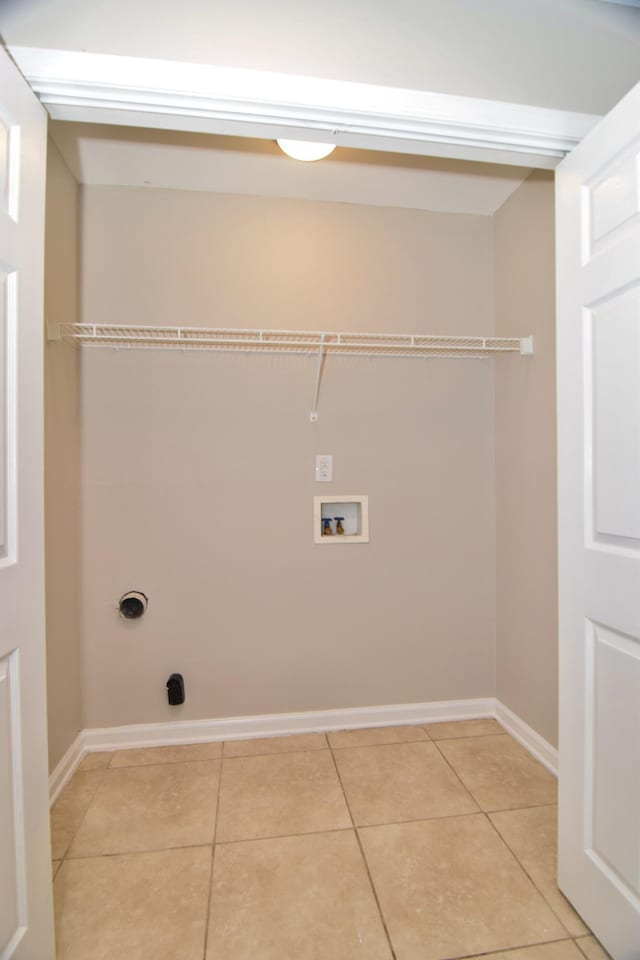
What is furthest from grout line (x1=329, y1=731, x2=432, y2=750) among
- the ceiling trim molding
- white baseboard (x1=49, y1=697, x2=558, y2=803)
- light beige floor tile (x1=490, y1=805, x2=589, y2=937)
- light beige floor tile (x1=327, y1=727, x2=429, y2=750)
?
the ceiling trim molding

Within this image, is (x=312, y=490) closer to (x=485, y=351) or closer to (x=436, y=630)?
(x=436, y=630)

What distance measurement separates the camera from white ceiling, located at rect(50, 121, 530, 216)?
5.77 feet

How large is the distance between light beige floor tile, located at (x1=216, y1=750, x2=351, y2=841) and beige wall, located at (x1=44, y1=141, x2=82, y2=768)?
26.9 inches

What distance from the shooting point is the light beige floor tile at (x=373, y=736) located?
2049mm

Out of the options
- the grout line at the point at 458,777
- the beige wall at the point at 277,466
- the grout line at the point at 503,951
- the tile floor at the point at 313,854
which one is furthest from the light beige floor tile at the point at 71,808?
the grout line at the point at 458,777

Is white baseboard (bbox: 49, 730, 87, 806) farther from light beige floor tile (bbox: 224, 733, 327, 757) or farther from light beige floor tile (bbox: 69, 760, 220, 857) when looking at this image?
light beige floor tile (bbox: 224, 733, 327, 757)

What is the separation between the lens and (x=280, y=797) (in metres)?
1.71

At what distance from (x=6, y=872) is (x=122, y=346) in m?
1.73

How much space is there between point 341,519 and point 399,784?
108cm

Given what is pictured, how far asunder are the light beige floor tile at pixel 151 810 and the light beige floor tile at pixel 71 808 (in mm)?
25

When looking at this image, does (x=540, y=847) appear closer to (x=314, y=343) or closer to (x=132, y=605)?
(x=132, y=605)

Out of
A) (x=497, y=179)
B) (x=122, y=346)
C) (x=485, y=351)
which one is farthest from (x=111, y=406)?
(x=497, y=179)

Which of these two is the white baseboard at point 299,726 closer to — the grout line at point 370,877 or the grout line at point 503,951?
the grout line at point 370,877

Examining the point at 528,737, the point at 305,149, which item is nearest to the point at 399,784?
the point at 528,737
